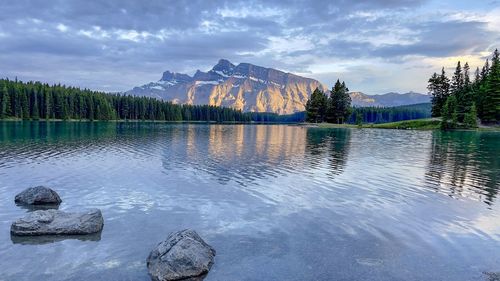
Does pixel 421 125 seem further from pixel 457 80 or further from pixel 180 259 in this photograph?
pixel 180 259

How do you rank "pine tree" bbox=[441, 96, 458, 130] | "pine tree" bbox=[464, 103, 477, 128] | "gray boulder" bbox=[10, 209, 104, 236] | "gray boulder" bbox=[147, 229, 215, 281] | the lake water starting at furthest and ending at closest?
"pine tree" bbox=[441, 96, 458, 130] < "pine tree" bbox=[464, 103, 477, 128] < "gray boulder" bbox=[10, 209, 104, 236] < the lake water < "gray boulder" bbox=[147, 229, 215, 281]

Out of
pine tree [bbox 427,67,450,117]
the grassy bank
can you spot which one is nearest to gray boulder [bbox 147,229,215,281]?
the grassy bank

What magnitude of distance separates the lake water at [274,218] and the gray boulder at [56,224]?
710 millimetres

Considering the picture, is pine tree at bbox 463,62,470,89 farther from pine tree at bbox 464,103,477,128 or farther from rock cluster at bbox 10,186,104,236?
rock cluster at bbox 10,186,104,236

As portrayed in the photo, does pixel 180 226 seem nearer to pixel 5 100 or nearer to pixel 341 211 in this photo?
pixel 341 211

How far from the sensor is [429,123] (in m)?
160

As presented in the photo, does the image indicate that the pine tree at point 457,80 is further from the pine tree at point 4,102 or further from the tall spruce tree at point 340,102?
the pine tree at point 4,102

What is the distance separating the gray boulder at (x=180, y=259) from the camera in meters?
16.0

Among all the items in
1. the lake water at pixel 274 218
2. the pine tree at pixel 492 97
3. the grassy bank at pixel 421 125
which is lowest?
the lake water at pixel 274 218

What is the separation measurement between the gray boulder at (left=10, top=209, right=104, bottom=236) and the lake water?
710 millimetres

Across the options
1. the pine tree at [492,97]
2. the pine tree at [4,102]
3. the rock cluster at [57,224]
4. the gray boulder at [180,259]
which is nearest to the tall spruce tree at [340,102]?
the pine tree at [492,97]

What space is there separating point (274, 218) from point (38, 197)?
17.5 meters

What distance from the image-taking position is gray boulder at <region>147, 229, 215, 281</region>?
1598 cm

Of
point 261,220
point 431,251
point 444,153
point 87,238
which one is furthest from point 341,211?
point 444,153
